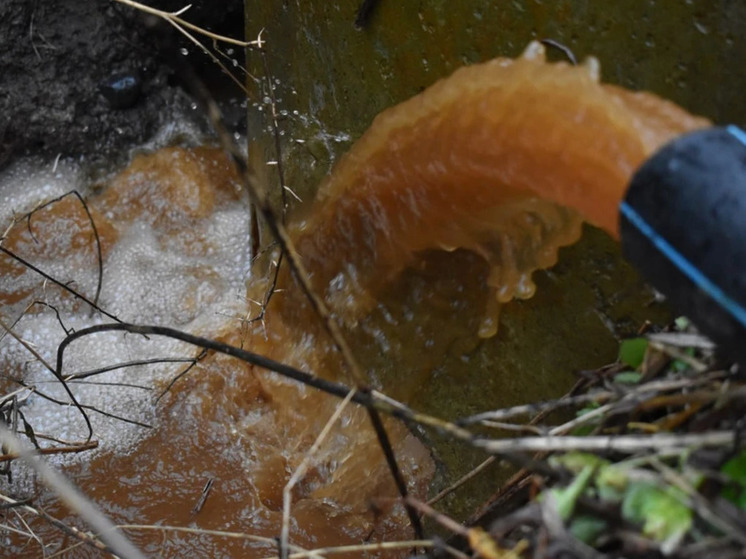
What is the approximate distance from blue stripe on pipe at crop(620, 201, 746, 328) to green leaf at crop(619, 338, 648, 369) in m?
0.39

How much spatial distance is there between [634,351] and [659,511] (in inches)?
20.4

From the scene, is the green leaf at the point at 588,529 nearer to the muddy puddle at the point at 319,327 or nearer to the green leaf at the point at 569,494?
the green leaf at the point at 569,494

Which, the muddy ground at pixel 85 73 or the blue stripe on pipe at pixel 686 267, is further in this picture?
the muddy ground at pixel 85 73

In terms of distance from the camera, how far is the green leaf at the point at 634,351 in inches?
60.0

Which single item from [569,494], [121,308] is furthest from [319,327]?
[569,494]

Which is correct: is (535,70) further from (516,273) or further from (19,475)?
(19,475)

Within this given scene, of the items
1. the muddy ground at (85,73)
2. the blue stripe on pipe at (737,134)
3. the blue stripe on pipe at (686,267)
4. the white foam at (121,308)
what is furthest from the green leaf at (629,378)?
the muddy ground at (85,73)

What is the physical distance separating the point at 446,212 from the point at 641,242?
0.74m

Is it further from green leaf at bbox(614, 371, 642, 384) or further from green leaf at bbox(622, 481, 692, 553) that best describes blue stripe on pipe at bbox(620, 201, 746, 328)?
green leaf at bbox(614, 371, 642, 384)

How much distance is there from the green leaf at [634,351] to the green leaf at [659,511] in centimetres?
45

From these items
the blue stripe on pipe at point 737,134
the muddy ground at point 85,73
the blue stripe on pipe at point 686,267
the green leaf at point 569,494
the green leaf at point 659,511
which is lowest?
the muddy ground at point 85,73

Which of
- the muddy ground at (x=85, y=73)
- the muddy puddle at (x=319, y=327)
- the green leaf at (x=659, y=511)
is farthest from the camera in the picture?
the muddy ground at (x=85, y=73)

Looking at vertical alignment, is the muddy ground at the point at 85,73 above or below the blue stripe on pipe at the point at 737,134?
below

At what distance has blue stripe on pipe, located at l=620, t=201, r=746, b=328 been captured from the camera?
107 cm
